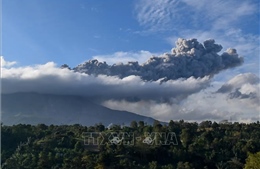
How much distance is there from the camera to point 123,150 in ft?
137

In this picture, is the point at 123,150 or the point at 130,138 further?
the point at 130,138

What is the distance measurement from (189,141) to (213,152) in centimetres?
546

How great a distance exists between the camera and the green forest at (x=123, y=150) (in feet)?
121

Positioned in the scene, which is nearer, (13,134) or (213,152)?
(213,152)

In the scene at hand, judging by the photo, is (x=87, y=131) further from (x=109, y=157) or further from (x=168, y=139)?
(x=109, y=157)

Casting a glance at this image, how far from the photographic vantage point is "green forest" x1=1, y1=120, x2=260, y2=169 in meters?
36.9

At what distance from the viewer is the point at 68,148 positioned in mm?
44906

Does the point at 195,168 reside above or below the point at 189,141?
below

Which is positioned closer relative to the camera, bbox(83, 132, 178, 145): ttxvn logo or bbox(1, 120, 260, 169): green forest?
bbox(1, 120, 260, 169): green forest

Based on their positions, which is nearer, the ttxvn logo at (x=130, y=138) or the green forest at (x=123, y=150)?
the green forest at (x=123, y=150)

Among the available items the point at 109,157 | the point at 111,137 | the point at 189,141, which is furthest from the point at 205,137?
the point at 109,157

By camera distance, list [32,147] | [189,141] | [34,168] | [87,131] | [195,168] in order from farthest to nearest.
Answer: [87,131] < [189,141] < [32,147] < [195,168] < [34,168]

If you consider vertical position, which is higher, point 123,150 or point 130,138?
point 130,138

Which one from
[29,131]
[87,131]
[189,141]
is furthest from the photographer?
[87,131]
